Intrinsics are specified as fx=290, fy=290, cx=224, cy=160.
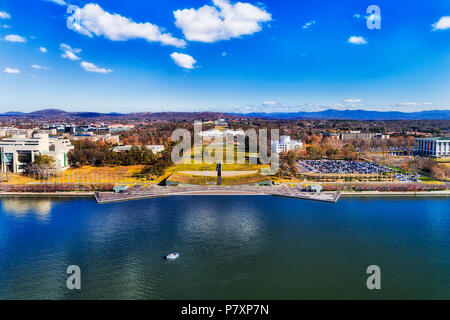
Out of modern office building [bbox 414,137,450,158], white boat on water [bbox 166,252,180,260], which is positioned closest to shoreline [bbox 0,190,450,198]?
white boat on water [bbox 166,252,180,260]

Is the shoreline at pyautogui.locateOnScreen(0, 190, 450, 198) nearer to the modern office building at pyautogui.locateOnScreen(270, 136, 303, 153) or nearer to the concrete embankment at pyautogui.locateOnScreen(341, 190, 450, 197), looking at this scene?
the concrete embankment at pyautogui.locateOnScreen(341, 190, 450, 197)

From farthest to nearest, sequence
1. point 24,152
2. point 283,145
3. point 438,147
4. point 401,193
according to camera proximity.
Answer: point 283,145 → point 438,147 → point 24,152 → point 401,193

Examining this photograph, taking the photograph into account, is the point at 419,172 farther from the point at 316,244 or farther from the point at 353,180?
the point at 316,244

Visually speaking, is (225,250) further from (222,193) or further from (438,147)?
(438,147)

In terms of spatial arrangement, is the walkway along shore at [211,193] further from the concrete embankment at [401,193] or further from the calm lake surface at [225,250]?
the calm lake surface at [225,250]

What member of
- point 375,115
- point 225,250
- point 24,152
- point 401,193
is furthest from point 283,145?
point 375,115
